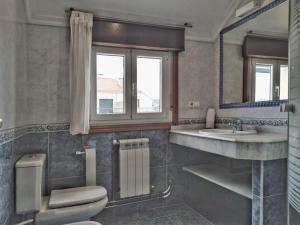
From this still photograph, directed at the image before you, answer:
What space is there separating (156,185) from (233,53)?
1713 mm

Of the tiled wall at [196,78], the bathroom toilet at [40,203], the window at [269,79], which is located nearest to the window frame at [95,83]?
the tiled wall at [196,78]

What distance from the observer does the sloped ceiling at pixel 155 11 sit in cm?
218

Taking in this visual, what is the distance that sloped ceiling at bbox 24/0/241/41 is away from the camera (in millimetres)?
2182

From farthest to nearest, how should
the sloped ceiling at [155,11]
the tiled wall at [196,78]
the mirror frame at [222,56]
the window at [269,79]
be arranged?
the tiled wall at [196,78]
the sloped ceiling at [155,11]
the mirror frame at [222,56]
the window at [269,79]

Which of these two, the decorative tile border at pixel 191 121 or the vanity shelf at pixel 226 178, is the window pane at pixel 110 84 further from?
the vanity shelf at pixel 226 178

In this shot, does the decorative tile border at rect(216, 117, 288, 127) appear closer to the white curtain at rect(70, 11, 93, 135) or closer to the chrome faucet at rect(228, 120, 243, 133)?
the chrome faucet at rect(228, 120, 243, 133)

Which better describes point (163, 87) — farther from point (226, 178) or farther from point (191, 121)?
point (226, 178)

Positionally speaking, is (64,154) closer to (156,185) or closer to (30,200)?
(30,200)

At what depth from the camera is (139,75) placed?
261 centimetres

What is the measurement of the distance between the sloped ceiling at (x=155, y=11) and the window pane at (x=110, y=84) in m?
0.44

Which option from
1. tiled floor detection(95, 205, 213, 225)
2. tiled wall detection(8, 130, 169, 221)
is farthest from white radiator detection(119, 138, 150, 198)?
tiled floor detection(95, 205, 213, 225)

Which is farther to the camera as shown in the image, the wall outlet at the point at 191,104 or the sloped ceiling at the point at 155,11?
the wall outlet at the point at 191,104

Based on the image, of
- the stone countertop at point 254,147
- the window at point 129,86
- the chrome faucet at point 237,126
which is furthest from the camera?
the window at point 129,86

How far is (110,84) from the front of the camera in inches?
98.5
